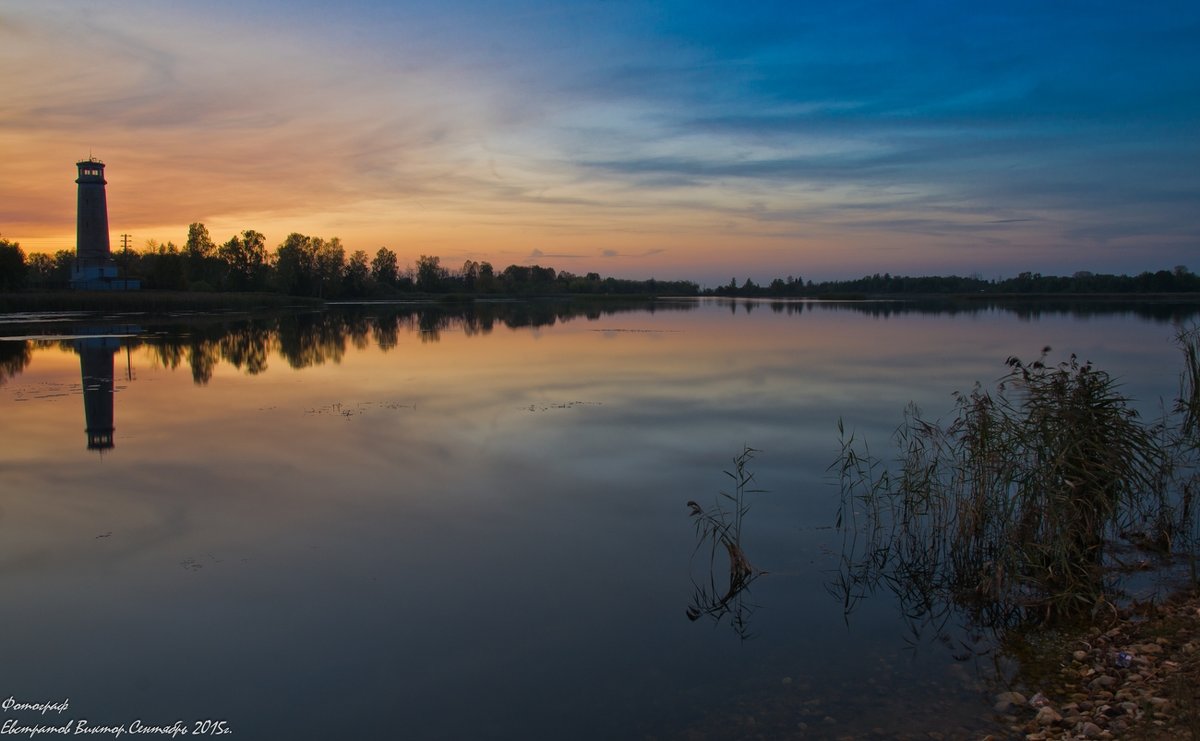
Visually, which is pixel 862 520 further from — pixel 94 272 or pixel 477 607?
pixel 94 272

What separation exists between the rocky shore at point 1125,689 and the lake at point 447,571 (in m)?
0.38

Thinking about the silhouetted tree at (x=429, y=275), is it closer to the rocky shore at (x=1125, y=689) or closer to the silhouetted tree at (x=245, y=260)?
the silhouetted tree at (x=245, y=260)

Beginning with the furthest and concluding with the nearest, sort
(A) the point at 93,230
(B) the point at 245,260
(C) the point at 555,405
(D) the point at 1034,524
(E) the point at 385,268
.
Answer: (E) the point at 385,268 < (B) the point at 245,260 < (A) the point at 93,230 < (C) the point at 555,405 < (D) the point at 1034,524

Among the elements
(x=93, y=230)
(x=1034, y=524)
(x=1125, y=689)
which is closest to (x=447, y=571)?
(x=1125, y=689)

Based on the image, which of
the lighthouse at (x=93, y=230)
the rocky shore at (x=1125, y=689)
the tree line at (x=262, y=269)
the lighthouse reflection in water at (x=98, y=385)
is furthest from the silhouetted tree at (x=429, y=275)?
the rocky shore at (x=1125, y=689)

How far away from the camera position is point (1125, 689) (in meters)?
4.64

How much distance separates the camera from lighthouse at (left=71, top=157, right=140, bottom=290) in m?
63.1

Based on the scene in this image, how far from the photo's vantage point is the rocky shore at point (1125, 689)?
4.13 m

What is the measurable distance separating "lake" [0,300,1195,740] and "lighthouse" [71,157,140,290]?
5574 centimetres

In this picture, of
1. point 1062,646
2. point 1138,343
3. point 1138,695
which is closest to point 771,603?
point 1062,646

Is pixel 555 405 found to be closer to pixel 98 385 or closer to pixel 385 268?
pixel 98 385

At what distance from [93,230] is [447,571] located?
2938 inches

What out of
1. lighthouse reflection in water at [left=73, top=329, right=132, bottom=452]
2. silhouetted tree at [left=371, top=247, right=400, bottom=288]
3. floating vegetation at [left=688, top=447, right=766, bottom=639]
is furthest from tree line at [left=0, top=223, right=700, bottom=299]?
floating vegetation at [left=688, top=447, right=766, bottom=639]

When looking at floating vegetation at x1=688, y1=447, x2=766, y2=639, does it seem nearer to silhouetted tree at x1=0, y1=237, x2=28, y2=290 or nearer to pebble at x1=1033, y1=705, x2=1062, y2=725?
pebble at x1=1033, y1=705, x2=1062, y2=725
